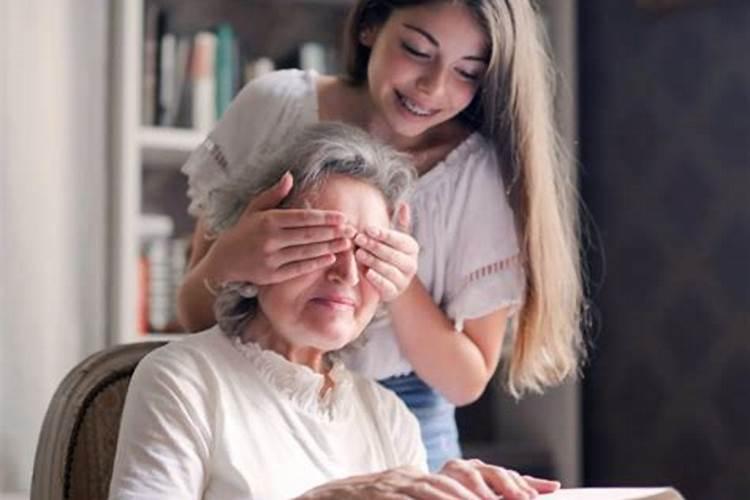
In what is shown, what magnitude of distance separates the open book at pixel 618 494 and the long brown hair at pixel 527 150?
1.45 feet

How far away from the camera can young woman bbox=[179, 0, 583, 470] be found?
4.82 ft

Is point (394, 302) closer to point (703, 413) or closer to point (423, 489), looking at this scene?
point (423, 489)

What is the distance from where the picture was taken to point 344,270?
4.16ft

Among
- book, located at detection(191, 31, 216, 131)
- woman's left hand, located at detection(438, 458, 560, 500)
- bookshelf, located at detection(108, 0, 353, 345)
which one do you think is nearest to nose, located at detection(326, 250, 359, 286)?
woman's left hand, located at detection(438, 458, 560, 500)

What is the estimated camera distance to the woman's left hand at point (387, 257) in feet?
4.19

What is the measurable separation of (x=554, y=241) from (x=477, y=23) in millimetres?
296

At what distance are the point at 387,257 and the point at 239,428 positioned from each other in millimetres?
221

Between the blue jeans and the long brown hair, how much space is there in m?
0.11

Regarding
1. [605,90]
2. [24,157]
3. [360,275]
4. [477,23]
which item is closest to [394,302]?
[360,275]

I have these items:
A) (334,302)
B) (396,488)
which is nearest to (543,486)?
(396,488)

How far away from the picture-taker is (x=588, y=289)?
310 centimetres

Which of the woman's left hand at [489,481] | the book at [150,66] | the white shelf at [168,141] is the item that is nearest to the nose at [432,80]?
the woman's left hand at [489,481]

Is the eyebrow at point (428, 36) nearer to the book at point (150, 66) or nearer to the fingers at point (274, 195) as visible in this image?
the fingers at point (274, 195)

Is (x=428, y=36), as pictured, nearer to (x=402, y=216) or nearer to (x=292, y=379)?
(x=402, y=216)
